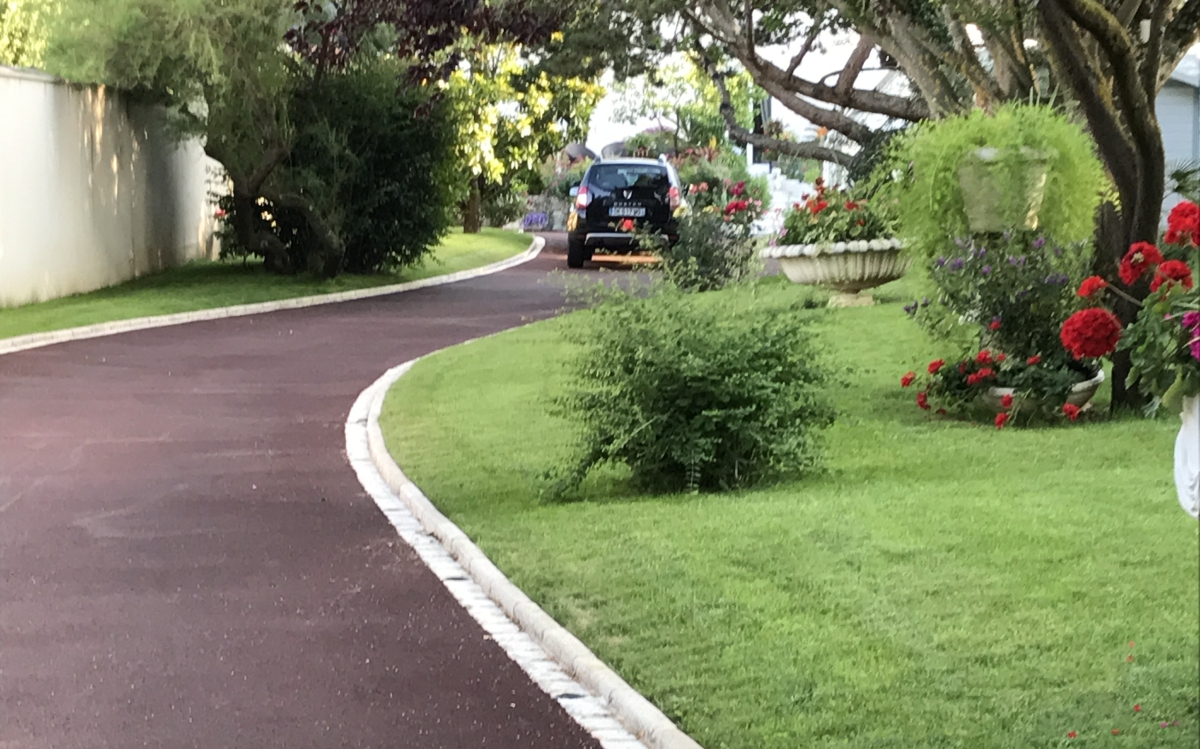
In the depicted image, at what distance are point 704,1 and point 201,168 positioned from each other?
10.8m

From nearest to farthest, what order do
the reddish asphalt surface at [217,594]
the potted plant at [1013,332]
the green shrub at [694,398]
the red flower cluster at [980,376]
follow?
the reddish asphalt surface at [217,594], the green shrub at [694,398], the potted plant at [1013,332], the red flower cluster at [980,376]

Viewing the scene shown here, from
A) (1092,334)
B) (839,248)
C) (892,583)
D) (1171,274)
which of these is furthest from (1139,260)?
(839,248)

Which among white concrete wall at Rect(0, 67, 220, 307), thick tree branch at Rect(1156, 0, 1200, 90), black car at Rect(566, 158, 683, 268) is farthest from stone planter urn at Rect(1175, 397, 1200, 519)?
black car at Rect(566, 158, 683, 268)

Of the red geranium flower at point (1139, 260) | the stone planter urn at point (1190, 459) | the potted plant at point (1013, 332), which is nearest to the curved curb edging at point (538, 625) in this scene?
the stone planter urn at point (1190, 459)

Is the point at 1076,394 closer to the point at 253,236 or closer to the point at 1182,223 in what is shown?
the point at 1182,223

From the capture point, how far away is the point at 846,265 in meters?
Result: 17.3

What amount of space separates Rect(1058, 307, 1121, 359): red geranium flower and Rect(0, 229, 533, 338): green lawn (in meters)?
13.8

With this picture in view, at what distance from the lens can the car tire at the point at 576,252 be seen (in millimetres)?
29312

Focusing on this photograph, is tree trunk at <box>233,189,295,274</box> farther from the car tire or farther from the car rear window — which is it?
the car rear window

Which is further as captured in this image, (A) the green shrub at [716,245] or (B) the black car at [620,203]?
(B) the black car at [620,203]

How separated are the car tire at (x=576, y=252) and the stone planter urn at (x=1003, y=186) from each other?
59.7 ft

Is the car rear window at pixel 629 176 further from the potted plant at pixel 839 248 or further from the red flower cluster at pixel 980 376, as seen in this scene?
the red flower cluster at pixel 980 376

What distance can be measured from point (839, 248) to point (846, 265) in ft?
1.11

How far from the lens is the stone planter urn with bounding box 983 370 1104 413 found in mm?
10438
